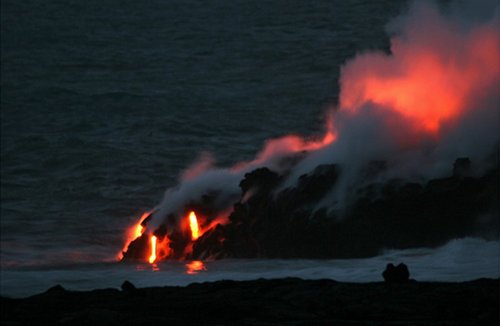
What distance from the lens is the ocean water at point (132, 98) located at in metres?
26.4

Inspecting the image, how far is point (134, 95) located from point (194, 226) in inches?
834

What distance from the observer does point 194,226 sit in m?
18.8

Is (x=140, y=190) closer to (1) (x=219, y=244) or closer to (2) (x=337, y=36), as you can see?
(1) (x=219, y=244)

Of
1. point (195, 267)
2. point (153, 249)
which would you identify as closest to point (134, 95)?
point (153, 249)

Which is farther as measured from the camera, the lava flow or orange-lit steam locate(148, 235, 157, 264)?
orange-lit steam locate(148, 235, 157, 264)

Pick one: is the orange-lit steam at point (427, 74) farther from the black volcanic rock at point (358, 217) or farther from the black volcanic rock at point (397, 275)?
the black volcanic rock at point (397, 275)

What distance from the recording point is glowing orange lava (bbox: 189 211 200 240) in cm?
1858

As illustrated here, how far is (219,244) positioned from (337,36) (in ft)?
88.6

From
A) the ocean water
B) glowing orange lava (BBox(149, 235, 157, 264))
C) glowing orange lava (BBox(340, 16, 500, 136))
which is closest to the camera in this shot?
glowing orange lava (BBox(340, 16, 500, 136))

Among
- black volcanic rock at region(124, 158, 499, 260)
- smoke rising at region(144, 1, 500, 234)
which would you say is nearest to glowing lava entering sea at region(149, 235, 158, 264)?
smoke rising at region(144, 1, 500, 234)

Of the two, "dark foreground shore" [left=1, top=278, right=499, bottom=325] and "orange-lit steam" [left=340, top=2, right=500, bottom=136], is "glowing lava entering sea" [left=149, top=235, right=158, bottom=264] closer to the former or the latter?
"orange-lit steam" [left=340, top=2, right=500, bottom=136]

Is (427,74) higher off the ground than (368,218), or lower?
higher

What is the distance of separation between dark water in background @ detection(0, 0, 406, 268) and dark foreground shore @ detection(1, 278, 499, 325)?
9945 millimetres

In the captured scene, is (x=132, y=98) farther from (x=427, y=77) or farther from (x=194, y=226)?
(x=427, y=77)
